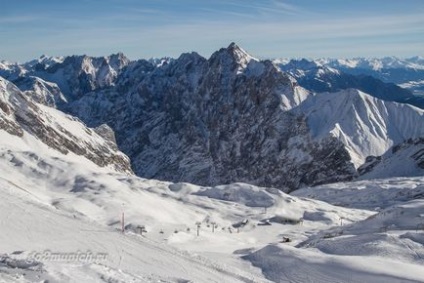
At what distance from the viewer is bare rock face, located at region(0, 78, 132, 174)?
142125mm

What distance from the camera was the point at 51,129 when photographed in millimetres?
150125

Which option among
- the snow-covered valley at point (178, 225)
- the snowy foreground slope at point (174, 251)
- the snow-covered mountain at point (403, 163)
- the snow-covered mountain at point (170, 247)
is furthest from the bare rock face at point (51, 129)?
the snowy foreground slope at point (174, 251)

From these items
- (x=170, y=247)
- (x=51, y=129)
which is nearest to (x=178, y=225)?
(x=170, y=247)

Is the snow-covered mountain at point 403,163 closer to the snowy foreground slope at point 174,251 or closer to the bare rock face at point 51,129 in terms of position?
the bare rock face at point 51,129

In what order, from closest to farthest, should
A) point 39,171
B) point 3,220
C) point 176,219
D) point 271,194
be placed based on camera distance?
1. point 3,220
2. point 176,219
3. point 39,171
4. point 271,194

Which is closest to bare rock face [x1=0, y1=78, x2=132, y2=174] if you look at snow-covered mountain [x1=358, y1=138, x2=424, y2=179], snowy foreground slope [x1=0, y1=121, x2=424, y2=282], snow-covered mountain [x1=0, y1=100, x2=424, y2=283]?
snow-covered mountain [x1=0, y1=100, x2=424, y2=283]

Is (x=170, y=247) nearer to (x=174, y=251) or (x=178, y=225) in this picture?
(x=174, y=251)

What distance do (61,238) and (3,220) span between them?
4598 mm

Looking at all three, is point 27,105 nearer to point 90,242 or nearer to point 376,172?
point 376,172

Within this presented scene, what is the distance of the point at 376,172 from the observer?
15900 centimetres

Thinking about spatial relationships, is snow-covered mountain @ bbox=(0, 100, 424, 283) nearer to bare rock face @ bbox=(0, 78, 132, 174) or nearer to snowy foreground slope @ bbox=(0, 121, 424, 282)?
snowy foreground slope @ bbox=(0, 121, 424, 282)

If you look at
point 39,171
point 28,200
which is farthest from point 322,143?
point 28,200

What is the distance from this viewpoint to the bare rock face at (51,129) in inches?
5595

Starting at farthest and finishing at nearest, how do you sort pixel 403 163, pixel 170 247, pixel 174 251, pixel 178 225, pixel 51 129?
pixel 403 163 → pixel 51 129 → pixel 178 225 → pixel 170 247 → pixel 174 251
